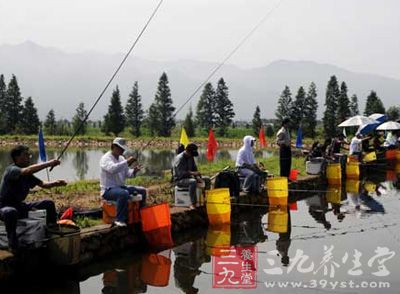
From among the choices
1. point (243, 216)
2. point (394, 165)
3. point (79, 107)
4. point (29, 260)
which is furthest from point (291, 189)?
point (79, 107)

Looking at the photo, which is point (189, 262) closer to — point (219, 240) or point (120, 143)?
point (219, 240)

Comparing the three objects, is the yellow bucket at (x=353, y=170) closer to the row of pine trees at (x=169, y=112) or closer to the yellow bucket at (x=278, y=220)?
the yellow bucket at (x=278, y=220)

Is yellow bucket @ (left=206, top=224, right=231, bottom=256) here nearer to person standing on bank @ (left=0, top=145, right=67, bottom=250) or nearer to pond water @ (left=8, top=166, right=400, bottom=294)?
pond water @ (left=8, top=166, right=400, bottom=294)

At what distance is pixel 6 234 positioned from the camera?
5840 mm

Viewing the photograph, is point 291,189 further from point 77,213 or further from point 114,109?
point 114,109

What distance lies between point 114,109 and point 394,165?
40.5 meters

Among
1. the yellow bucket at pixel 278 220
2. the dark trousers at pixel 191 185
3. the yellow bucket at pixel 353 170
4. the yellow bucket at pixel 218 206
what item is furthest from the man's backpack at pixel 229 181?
the yellow bucket at pixel 353 170

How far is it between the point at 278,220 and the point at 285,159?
292 cm

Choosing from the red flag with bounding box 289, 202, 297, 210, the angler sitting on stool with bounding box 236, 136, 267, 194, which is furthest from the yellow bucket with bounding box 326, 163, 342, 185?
the angler sitting on stool with bounding box 236, 136, 267, 194

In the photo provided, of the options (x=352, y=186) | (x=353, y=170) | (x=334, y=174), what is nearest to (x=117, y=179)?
(x=334, y=174)

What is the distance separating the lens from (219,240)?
8164mm

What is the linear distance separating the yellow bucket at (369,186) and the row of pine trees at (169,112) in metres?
37.2

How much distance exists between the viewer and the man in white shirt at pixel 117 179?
717 centimetres

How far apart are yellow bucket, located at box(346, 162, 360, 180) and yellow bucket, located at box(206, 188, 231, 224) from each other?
26.4 feet
